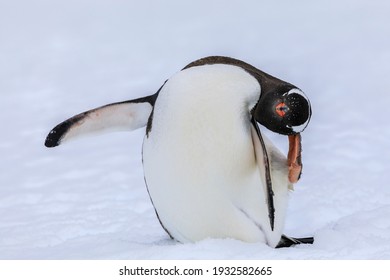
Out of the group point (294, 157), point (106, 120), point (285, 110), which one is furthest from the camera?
point (106, 120)

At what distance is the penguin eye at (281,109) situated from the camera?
2.12 m

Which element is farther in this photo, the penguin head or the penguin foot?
the penguin foot

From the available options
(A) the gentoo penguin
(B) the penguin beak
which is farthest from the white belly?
(B) the penguin beak

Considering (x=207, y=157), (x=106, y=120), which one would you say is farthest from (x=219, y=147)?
(x=106, y=120)

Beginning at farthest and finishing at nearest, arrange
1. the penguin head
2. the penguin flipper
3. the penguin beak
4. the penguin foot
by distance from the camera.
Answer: the penguin foot → the penguin flipper → the penguin beak → the penguin head

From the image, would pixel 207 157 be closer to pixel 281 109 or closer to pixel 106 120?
pixel 281 109

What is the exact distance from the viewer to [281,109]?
2123 mm

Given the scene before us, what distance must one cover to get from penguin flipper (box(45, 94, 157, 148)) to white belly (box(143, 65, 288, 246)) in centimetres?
10

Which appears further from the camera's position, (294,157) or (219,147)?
(294,157)

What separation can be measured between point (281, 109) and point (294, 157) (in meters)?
0.20

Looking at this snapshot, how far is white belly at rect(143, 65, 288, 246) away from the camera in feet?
7.03

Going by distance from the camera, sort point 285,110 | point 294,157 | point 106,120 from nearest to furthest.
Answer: point 285,110 → point 294,157 → point 106,120

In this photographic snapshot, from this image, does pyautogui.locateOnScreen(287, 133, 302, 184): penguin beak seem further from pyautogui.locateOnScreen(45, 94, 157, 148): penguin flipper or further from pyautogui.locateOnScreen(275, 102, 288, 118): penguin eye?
pyautogui.locateOnScreen(45, 94, 157, 148): penguin flipper
